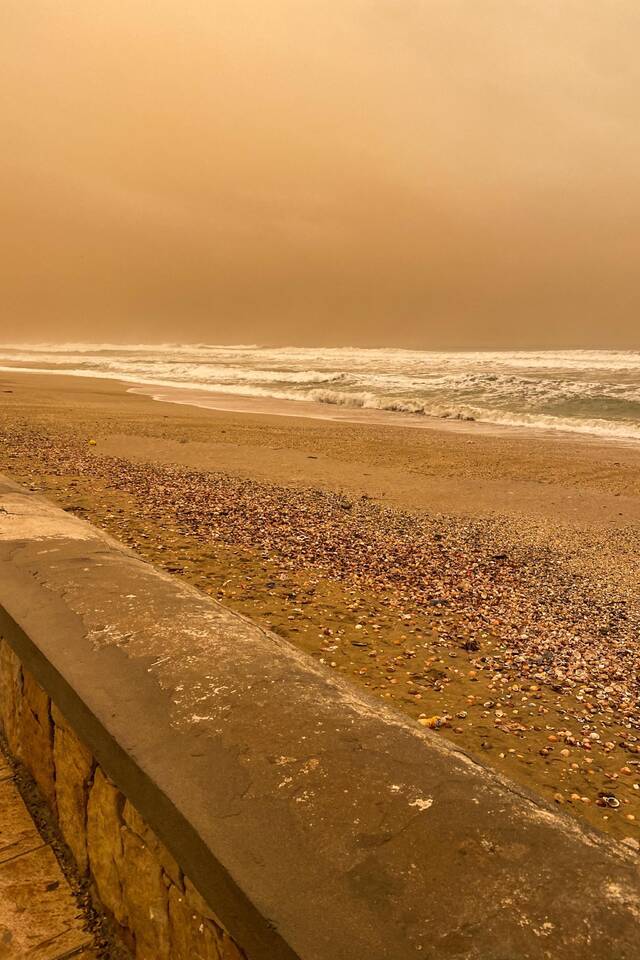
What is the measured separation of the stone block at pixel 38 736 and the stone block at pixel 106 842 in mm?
324

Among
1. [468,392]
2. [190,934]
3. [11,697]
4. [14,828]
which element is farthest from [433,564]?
[468,392]

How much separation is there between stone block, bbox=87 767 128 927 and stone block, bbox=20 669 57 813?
324 mm

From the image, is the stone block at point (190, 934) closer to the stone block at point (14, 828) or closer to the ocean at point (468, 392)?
the stone block at point (14, 828)

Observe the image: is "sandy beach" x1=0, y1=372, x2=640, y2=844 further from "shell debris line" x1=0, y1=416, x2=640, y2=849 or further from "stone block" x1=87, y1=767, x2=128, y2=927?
"stone block" x1=87, y1=767, x2=128, y2=927

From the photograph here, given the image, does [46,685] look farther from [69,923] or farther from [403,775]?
[403,775]

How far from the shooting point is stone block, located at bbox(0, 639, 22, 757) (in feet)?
7.09

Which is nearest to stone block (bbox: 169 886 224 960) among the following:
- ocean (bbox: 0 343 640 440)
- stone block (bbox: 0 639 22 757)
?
stone block (bbox: 0 639 22 757)

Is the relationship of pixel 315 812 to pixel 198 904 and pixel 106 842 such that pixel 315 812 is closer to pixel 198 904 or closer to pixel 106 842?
pixel 198 904

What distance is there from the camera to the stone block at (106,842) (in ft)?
5.04

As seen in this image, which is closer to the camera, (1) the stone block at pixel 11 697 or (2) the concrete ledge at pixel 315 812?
(2) the concrete ledge at pixel 315 812

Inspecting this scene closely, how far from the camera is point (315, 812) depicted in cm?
130

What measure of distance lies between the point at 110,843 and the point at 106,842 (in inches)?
1.2

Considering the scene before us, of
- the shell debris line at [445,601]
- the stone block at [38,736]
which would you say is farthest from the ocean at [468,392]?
the stone block at [38,736]

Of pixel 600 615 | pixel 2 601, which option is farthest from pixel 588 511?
pixel 2 601
